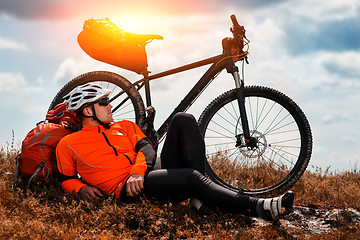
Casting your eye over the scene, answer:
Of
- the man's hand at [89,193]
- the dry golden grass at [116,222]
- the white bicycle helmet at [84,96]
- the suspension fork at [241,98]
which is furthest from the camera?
the suspension fork at [241,98]

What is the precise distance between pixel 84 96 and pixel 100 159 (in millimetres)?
780

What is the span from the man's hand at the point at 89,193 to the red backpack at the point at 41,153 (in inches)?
30.6

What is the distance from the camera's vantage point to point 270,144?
5777 mm

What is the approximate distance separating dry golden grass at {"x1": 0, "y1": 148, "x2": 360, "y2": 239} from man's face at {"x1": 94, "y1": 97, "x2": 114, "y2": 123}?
A: 0.90 metres

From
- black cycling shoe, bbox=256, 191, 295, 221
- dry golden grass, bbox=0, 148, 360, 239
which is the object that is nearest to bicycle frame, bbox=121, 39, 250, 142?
dry golden grass, bbox=0, 148, 360, 239

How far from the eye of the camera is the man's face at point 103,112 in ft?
15.4

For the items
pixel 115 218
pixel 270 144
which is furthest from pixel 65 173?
pixel 270 144

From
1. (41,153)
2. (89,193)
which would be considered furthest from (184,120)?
(41,153)

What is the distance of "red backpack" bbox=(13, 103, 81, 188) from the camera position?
4.99 m

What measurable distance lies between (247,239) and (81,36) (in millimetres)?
4308

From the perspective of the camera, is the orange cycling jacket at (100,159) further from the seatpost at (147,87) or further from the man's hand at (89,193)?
the seatpost at (147,87)

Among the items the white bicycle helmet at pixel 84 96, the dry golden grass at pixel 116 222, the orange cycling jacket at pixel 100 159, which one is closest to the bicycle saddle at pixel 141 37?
the white bicycle helmet at pixel 84 96

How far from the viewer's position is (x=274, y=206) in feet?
13.3

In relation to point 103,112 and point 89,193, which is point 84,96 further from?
point 89,193
